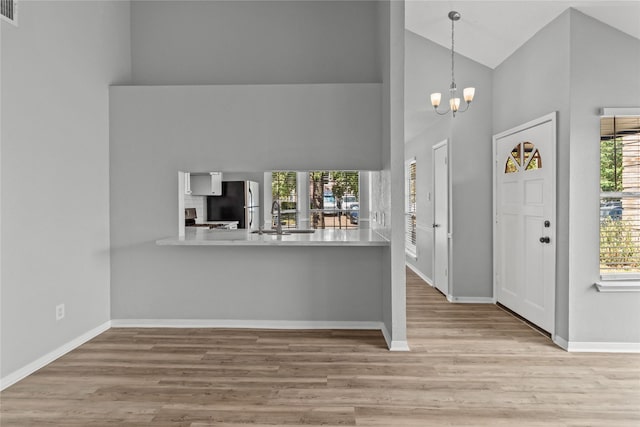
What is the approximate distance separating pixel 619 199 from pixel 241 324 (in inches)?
135

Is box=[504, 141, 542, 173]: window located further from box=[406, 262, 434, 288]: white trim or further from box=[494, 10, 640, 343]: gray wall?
box=[406, 262, 434, 288]: white trim

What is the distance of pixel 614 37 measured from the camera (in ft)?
11.0

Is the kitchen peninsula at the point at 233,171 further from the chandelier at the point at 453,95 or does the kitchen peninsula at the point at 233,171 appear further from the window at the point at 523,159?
the window at the point at 523,159

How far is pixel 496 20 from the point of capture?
405 centimetres

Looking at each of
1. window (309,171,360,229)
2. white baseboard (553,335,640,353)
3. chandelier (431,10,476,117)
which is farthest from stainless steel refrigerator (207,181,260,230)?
white baseboard (553,335,640,353)

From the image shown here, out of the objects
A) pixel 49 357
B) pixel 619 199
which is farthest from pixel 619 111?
pixel 49 357

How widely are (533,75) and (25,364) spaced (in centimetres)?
480

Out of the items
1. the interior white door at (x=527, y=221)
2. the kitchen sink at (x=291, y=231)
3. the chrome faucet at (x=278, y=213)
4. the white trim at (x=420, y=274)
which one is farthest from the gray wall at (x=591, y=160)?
the white trim at (x=420, y=274)

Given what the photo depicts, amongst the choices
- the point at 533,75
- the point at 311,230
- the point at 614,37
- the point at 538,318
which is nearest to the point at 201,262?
the point at 311,230

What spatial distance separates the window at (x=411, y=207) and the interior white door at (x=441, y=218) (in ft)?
4.91

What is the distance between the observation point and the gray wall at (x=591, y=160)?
10.9ft

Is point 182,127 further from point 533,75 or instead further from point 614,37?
point 614,37

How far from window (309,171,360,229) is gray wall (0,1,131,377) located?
2016mm

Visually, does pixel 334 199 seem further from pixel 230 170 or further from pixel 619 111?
pixel 619 111
